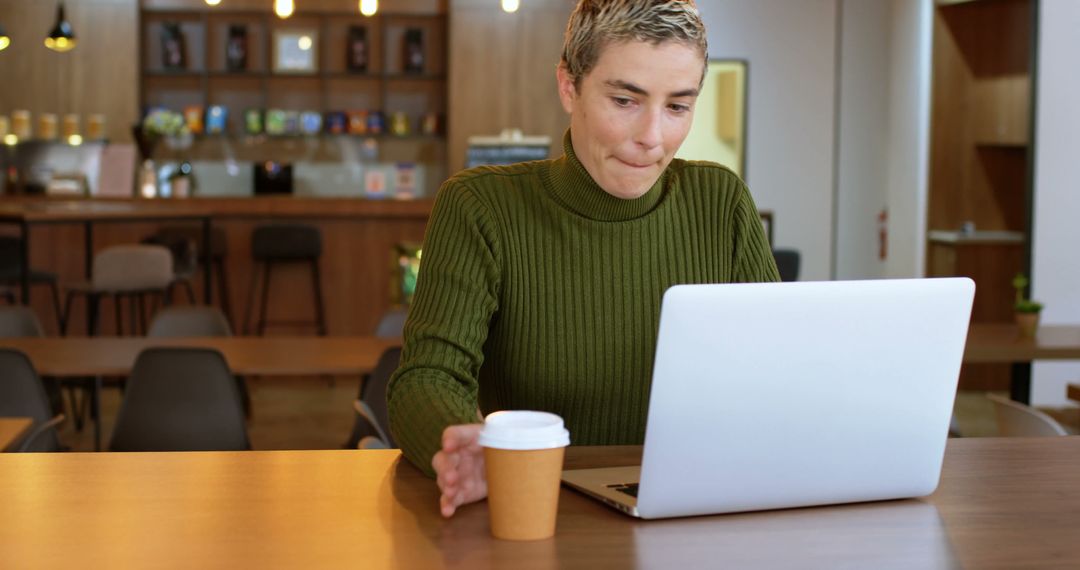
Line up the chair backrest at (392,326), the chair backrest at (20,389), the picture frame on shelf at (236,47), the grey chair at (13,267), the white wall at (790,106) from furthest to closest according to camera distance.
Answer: the picture frame on shelf at (236,47)
the white wall at (790,106)
the grey chair at (13,267)
the chair backrest at (392,326)
the chair backrest at (20,389)

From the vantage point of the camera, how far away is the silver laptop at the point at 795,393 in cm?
125

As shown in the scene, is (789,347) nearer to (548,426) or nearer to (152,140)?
(548,426)

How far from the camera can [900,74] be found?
8938mm

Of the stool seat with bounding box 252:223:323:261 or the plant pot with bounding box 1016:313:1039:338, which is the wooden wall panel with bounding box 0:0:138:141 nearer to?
the stool seat with bounding box 252:223:323:261

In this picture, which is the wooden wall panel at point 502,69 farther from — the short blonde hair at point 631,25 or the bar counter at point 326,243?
the short blonde hair at point 631,25

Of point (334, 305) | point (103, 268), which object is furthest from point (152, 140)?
point (103, 268)

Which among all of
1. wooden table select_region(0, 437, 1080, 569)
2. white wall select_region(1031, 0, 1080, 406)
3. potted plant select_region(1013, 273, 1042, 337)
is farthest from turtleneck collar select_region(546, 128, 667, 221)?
white wall select_region(1031, 0, 1080, 406)

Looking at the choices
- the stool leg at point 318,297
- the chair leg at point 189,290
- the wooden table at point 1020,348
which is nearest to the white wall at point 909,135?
the wooden table at point 1020,348

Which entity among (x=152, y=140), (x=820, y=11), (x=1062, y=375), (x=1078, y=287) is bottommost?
(x=1062, y=375)

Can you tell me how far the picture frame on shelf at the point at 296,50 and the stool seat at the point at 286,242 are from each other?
2.51 metres

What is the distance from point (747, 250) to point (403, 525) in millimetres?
854

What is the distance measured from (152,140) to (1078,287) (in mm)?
6308

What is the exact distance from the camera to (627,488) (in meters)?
1.40

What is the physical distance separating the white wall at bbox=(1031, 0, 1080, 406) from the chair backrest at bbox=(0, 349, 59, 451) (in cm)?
531
